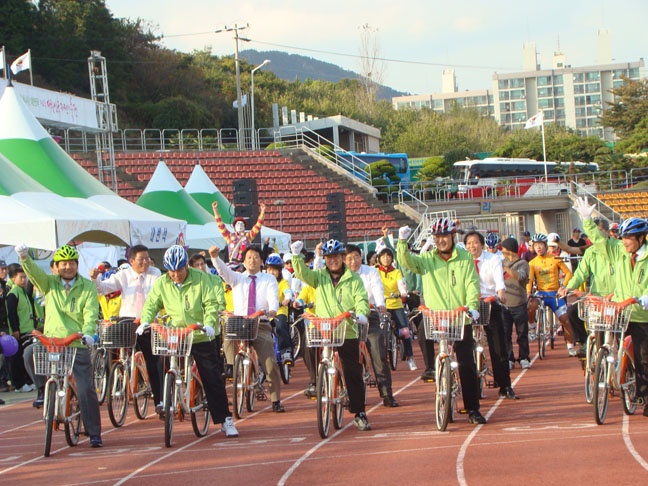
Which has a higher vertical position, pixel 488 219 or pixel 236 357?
pixel 488 219

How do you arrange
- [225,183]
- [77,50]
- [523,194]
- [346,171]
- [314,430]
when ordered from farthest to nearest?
[77,50]
[523,194]
[346,171]
[225,183]
[314,430]

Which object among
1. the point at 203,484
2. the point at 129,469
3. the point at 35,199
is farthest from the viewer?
the point at 35,199

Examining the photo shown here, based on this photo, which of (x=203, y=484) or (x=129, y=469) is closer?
(x=203, y=484)

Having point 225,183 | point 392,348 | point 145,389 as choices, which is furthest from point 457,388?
point 225,183

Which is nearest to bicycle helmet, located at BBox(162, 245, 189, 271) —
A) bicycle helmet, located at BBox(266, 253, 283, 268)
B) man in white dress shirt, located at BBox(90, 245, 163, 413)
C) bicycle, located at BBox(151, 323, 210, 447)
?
bicycle, located at BBox(151, 323, 210, 447)

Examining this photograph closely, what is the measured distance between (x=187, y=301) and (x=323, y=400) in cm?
157

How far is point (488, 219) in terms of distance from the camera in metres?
45.8

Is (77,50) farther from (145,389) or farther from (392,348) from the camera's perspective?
(145,389)

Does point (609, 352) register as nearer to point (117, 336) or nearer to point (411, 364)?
point (117, 336)

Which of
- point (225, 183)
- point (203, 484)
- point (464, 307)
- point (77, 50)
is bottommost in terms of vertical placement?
point (203, 484)

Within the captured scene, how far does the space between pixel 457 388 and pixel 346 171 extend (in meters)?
38.0

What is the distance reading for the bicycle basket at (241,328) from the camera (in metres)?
12.0

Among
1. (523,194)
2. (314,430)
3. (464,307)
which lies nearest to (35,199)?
(314,430)

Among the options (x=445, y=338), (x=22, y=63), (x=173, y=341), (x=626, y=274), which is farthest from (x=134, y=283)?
(x=22, y=63)
